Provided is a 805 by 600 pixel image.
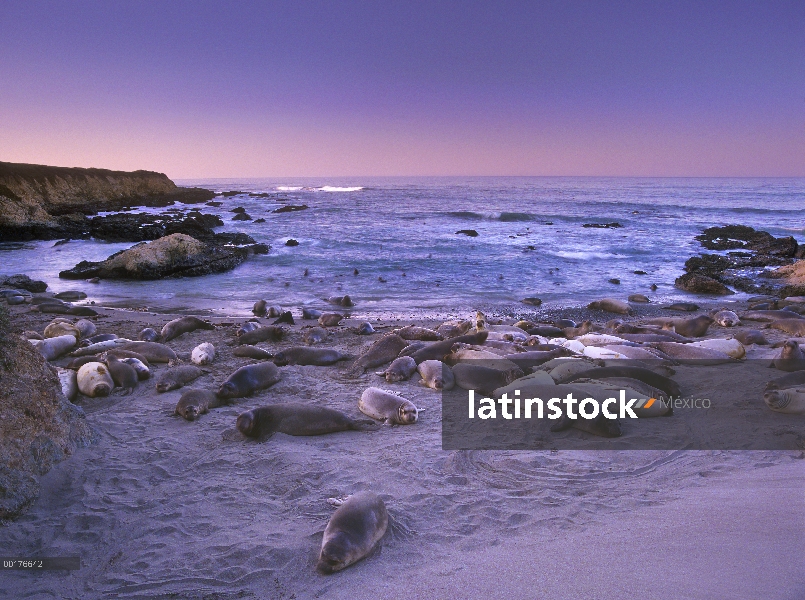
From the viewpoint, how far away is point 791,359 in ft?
20.6

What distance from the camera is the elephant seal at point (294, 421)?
16.1 ft

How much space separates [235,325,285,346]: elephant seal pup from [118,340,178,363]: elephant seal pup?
1236 millimetres

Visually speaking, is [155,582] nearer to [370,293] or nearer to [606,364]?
[606,364]

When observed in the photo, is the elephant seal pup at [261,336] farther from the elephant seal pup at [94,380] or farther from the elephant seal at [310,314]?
the elephant seal pup at [94,380]

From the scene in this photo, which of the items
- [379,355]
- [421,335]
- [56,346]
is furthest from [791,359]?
[56,346]

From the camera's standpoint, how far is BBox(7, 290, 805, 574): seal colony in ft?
16.1

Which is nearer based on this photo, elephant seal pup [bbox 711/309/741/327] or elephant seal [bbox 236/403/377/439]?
elephant seal [bbox 236/403/377/439]

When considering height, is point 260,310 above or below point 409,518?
above

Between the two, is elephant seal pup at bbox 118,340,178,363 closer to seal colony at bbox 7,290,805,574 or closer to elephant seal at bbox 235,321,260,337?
seal colony at bbox 7,290,805,574

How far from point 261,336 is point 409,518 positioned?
5448 millimetres

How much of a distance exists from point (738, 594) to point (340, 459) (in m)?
2.91

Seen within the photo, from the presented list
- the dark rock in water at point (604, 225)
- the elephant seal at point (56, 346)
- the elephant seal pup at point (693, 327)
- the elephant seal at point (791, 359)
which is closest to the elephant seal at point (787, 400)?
the elephant seal at point (791, 359)

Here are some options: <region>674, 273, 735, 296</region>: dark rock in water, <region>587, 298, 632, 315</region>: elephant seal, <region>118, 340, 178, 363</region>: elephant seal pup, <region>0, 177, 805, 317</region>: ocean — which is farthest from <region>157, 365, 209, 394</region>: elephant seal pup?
<region>674, 273, 735, 296</region>: dark rock in water

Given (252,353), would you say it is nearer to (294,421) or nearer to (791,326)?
(294,421)
